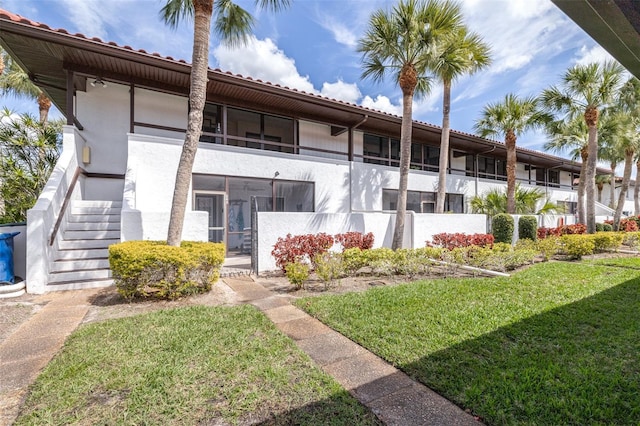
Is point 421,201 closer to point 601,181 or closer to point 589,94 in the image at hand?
point 589,94

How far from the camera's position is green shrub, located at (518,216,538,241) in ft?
46.1

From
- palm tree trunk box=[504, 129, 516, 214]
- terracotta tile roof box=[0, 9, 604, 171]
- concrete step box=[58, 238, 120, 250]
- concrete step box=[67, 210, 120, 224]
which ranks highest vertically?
terracotta tile roof box=[0, 9, 604, 171]

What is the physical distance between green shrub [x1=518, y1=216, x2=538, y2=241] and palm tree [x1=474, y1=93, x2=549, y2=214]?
1.31 metres

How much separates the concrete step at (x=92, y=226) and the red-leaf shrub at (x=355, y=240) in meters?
6.65

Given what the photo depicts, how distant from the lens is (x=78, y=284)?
6641 millimetres

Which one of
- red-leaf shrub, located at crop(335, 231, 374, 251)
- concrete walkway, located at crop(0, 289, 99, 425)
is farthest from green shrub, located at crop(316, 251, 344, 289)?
concrete walkway, located at crop(0, 289, 99, 425)

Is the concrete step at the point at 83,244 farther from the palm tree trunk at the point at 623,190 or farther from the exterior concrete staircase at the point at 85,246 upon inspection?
the palm tree trunk at the point at 623,190

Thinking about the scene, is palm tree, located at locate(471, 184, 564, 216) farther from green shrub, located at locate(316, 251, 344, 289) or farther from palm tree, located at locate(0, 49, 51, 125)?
palm tree, located at locate(0, 49, 51, 125)

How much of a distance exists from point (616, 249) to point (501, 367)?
593 inches

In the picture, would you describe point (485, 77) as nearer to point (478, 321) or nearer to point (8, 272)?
point (478, 321)

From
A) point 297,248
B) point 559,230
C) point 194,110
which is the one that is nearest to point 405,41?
point 194,110

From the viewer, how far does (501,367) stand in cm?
330

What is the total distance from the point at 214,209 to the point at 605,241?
16.3m

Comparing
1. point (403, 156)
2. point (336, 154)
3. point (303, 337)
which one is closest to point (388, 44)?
point (403, 156)
